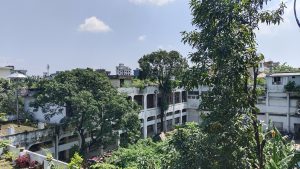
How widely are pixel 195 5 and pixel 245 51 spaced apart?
1.50 meters

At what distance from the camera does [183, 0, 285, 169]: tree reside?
6.00 meters

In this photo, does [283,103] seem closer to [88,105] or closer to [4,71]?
[88,105]

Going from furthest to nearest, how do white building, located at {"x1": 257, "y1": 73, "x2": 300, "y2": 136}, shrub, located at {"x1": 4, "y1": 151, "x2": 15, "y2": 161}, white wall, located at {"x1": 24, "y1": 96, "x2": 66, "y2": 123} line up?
white building, located at {"x1": 257, "y1": 73, "x2": 300, "y2": 136} < white wall, located at {"x1": 24, "y1": 96, "x2": 66, "y2": 123} < shrub, located at {"x1": 4, "y1": 151, "x2": 15, "y2": 161}

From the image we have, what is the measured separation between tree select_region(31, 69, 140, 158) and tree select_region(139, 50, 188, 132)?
36.7ft

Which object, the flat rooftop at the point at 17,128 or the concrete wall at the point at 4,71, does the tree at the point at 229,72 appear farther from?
the concrete wall at the point at 4,71

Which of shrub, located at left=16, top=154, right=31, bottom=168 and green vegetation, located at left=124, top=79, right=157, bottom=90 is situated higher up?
green vegetation, located at left=124, top=79, right=157, bottom=90

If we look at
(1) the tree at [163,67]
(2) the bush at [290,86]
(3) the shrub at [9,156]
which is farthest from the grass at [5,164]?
(2) the bush at [290,86]

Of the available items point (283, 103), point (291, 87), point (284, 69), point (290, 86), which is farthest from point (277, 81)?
point (284, 69)

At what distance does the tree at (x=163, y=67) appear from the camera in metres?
33.4

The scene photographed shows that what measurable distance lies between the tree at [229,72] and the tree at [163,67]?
1027 inches

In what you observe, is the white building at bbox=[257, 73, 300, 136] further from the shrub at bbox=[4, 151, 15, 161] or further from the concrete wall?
the concrete wall

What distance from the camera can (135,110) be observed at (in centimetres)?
2448

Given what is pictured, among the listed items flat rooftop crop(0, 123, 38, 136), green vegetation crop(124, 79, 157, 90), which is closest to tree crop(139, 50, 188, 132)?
green vegetation crop(124, 79, 157, 90)

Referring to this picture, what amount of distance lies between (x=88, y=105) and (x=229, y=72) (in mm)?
15548
